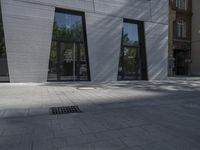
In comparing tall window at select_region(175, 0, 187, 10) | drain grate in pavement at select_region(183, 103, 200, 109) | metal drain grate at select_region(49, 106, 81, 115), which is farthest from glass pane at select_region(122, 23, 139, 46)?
tall window at select_region(175, 0, 187, 10)

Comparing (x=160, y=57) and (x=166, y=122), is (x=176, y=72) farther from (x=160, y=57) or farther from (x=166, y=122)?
(x=166, y=122)

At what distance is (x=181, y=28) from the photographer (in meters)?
31.0

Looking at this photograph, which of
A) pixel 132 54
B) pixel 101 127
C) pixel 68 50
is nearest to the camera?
pixel 101 127

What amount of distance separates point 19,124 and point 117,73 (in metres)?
11.9

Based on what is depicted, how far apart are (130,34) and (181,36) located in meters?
15.5

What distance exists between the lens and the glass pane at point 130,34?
17.7 meters

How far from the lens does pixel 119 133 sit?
475cm

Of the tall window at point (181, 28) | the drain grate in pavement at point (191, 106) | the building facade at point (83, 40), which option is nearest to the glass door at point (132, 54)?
the building facade at point (83, 40)

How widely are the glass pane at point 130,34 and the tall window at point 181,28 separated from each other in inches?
566

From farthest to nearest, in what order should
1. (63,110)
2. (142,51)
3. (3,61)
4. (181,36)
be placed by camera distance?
(181,36), (142,51), (3,61), (63,110)

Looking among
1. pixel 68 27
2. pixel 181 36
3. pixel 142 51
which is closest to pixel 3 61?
pixel 68 27

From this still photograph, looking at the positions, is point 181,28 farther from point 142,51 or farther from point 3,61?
point 3,61

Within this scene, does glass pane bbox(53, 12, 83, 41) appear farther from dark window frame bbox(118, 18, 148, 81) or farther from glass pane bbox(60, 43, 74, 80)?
dark window frame bbox(118, 18, 148, 81)

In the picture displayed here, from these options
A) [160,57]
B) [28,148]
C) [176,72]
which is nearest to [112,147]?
[28,148]
